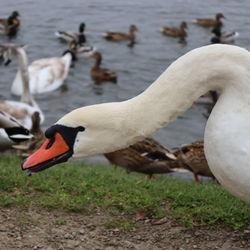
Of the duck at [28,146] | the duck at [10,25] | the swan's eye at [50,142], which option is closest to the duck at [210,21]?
the duck at [10,25]

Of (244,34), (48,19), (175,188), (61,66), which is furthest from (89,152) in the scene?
(48,19)

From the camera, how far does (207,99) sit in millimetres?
16344

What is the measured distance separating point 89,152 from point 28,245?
121cm

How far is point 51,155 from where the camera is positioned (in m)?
3.88

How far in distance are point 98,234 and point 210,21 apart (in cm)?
1819

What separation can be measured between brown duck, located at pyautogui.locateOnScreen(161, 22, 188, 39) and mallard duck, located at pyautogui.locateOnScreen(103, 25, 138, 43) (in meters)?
1.01

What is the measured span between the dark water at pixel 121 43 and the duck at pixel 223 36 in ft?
0.92

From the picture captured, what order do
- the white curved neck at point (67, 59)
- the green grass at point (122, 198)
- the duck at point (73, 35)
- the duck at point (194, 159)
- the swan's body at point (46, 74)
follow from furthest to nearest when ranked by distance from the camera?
the duck at point (73, 35)
the white curved neck at point (67, 59)
the swan's body at point (46, 74)
the duck at point (194, 159)
the green grass at point (122, 198)

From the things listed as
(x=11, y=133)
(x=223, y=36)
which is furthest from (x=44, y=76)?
(x=11, y=133)

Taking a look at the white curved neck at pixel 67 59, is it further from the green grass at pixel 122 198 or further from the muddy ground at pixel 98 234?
the muddy ground at pixel 98 234

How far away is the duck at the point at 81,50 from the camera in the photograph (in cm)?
1992

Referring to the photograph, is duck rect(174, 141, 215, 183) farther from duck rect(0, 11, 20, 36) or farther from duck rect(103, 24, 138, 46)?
duck rect(0, 11, 20, 36)

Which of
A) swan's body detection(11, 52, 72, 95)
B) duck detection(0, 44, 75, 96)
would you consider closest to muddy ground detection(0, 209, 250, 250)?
duck detection(0, 44, 75, 96)

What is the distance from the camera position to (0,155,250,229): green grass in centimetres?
532
